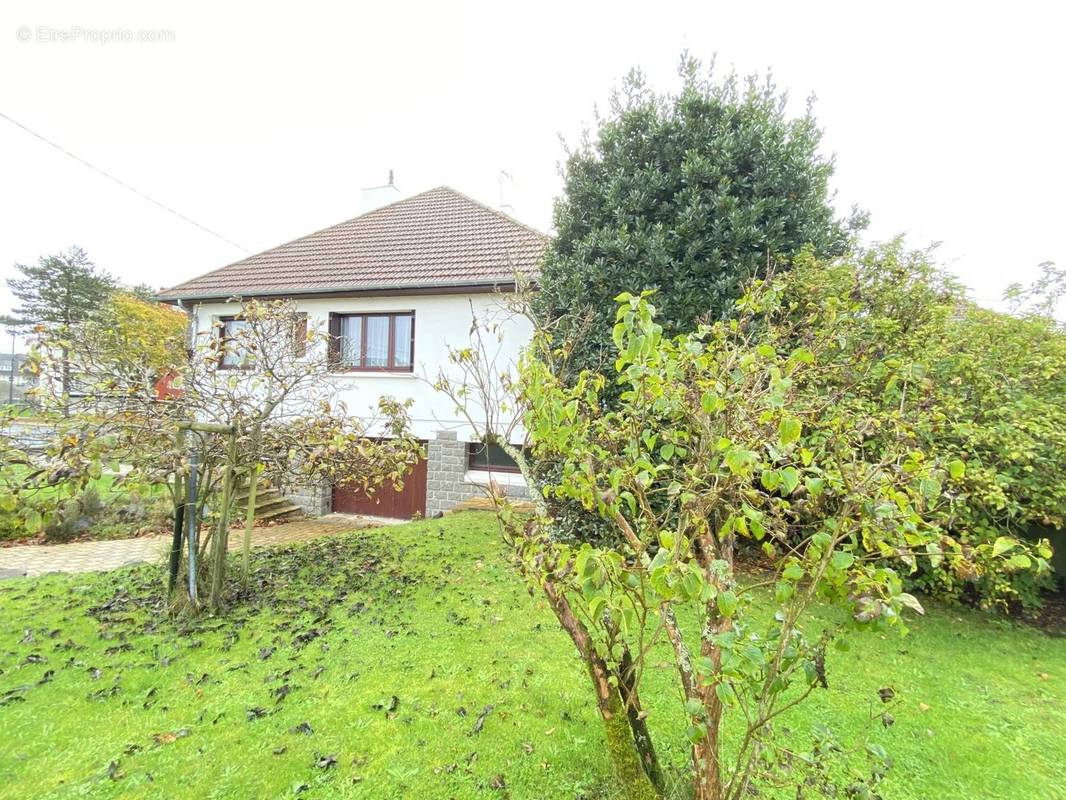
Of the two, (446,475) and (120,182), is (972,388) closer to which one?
(446,475)

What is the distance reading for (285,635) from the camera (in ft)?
13.2

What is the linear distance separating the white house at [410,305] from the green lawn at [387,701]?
4.88 meters

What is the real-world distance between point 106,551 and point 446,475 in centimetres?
565

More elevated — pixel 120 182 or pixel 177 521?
pixel 120 182

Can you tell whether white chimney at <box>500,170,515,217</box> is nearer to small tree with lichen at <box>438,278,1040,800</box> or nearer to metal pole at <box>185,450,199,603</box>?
metal pole at <box>185,450,199,603</box>

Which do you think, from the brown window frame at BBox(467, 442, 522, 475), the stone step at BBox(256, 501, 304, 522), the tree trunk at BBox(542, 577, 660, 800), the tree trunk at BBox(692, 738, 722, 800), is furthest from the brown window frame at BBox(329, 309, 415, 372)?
the tree trunk at BBox(692, 738, 722, 800)

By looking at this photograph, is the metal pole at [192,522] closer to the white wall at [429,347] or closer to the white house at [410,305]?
the white house at [410,305]

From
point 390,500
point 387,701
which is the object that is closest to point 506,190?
point 390,500

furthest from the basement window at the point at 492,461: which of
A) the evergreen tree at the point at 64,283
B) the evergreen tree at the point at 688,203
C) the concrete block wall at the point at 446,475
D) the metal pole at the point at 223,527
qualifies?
the evergreen tree at the point at 64,283

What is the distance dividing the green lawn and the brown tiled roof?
21.7 ft

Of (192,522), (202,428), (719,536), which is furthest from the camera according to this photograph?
(192,522)

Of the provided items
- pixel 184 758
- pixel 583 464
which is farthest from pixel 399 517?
pixel 583 464

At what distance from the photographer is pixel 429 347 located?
31.8 feet

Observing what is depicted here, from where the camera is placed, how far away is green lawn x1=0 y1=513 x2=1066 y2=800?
2455 mm
